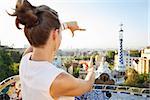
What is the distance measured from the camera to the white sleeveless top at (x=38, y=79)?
0.66m

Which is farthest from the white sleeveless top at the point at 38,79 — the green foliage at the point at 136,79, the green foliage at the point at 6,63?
the green foliage at the point at 136,79

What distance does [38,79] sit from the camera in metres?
0.67

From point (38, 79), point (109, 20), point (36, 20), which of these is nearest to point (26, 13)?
point (36, 20)

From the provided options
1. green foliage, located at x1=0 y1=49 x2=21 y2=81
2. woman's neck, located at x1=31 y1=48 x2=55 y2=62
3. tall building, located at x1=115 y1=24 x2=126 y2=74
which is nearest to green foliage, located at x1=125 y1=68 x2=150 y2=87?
tall building, located at x1=115 y1=24 x2=126 y2=74

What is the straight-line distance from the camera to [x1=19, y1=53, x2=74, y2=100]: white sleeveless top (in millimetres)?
660

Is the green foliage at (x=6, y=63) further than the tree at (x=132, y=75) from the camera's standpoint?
No

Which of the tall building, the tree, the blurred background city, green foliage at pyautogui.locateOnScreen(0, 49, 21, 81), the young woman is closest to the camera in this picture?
the young woman

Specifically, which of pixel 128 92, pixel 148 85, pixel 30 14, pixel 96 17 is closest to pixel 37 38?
pixel 30 14

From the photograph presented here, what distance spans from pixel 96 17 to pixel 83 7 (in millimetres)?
267

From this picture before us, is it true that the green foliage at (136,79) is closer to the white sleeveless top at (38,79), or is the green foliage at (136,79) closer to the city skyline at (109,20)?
the city skyline at (109,20)

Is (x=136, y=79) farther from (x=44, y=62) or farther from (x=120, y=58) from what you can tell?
(x=44, y=62)

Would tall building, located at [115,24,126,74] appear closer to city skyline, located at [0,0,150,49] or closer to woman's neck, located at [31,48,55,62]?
city skyline, located at [0,0,150,49]

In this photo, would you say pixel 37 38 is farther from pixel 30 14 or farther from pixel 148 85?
pixel 148 85

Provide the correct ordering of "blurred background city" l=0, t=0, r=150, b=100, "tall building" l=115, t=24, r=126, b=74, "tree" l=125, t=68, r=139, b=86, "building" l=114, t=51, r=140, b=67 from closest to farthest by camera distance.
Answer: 1. "blurred background city" l=0, t=0, r=150, b=100
2. "tall building" l=115, t=24, r=126, b=74
3. "building" l=114, t=51, r=140, b=67
4. "tree" l=125, t=68, r=139, b=86
